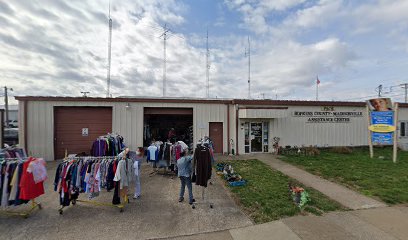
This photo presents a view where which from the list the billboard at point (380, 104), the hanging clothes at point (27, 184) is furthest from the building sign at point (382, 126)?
the hanging clothes at point (27, 184)

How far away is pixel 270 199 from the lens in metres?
6.07

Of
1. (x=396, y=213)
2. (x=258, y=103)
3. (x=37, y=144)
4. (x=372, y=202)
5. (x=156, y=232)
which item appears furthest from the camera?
(x=258, y=103)

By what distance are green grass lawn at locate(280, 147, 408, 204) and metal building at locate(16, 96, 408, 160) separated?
7.53 ft

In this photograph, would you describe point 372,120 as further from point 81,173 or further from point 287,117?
point 81,173

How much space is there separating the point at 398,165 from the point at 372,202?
6.78 metres

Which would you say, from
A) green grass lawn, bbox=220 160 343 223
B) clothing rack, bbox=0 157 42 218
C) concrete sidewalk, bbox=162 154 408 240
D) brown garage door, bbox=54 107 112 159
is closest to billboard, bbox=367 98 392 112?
green grass lawn, bbox=220 160 343 223

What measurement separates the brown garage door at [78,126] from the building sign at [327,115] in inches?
502

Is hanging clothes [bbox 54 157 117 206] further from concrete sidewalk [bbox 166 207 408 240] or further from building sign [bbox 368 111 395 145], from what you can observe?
building sign [bbox 368 111 395 145]

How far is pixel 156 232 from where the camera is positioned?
4.39 metres

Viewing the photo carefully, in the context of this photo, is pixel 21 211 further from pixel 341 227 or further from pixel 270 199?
pixel 341 227

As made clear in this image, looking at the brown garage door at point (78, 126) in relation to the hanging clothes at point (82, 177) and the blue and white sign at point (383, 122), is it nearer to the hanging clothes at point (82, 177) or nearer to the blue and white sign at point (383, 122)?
the hanging clothes at point (82, 177)

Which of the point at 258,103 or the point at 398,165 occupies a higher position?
the point at 258,103

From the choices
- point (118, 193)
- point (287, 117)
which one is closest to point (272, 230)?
point (118, 193)

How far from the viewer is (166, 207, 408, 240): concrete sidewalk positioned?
164 inches
